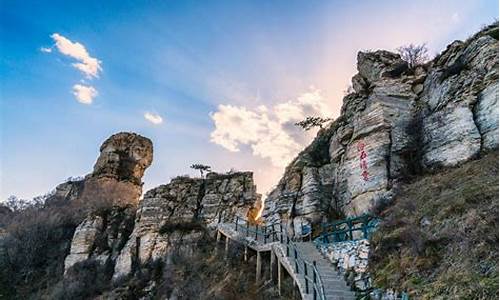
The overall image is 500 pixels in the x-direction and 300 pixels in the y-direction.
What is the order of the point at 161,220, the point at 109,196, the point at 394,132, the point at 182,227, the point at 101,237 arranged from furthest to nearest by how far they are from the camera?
1. the point at 109,196
2. the point at 101,237
3. the point at 161,220
4. the point at 182,227
5. the point at 394,132

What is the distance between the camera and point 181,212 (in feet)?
102

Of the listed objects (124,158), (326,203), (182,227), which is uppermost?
(124,158)

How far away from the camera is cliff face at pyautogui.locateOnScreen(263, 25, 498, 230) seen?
16.6 meters

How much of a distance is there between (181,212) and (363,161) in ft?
57.0

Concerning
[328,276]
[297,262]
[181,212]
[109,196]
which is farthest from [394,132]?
[109,196]

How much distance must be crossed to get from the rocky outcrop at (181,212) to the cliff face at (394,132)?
263 inches

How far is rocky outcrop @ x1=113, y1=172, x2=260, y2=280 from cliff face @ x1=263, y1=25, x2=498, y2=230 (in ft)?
21.9

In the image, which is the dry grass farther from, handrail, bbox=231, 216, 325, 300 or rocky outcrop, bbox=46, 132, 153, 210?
rocky outcrop, bbox=46, 132, 153, 210

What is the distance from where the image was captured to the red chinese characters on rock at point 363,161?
19.2m

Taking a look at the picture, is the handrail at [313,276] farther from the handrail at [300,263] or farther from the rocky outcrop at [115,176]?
the rocky outcrop at [115,176]

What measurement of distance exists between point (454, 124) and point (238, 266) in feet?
44.3

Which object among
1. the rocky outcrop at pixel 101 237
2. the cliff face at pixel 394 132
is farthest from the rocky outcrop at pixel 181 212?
the cliff face at pixel 394 132

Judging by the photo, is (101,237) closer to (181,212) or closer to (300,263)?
(181,212)

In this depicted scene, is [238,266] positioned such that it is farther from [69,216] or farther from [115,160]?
[115,160]
